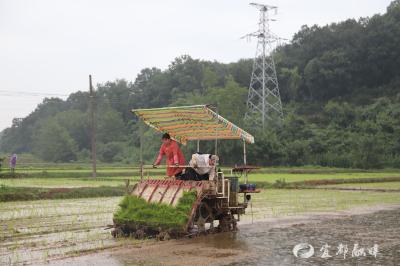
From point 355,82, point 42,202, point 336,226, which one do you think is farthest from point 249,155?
point 336,226

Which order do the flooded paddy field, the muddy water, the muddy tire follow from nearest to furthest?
the muddy water
the flooded paddy field
the muddy tire

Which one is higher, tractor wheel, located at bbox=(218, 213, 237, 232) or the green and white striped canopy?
the green and white striped canopy

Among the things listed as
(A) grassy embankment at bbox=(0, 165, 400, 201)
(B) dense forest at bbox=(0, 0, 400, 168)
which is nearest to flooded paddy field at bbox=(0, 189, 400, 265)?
(A) grassy embankment at bbox=(0, 165, 400, 201)

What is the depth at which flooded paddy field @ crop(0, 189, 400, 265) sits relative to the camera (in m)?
9.44

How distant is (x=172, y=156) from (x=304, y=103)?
65461mm

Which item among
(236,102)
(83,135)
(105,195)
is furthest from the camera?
(83,135)

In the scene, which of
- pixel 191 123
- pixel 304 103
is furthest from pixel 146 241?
pixel 304 103

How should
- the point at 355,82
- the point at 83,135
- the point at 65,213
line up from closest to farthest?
the point at 65,213
the point at 355,82
the point at 83,135

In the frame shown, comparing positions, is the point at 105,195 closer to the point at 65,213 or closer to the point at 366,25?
the point at 65,213

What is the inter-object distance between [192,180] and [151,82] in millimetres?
84201

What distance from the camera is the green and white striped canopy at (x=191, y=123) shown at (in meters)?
11.9

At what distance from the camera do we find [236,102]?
65.7 m

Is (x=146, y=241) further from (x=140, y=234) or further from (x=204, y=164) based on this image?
(x=204, y=164)

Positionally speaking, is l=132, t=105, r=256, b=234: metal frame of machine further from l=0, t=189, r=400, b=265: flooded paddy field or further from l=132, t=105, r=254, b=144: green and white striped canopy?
l=0, t=189, r=400, b=265: flooded paddy field
